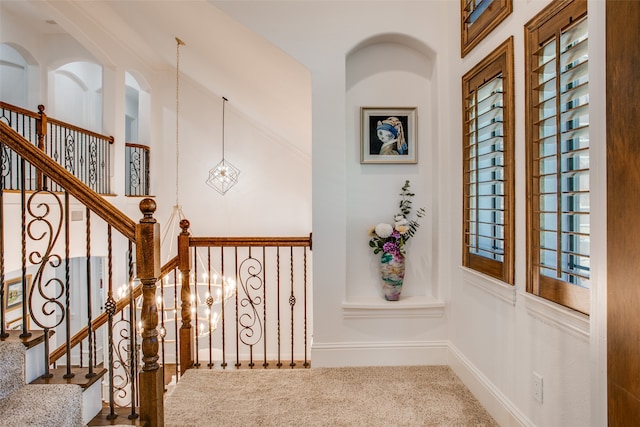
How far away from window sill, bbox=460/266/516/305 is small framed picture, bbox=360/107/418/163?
3.25 feet

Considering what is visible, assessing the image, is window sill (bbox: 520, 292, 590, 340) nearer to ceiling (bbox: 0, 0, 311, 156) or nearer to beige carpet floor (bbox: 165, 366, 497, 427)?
beige carpet floor (bbox: 165, 366, 497, 427)

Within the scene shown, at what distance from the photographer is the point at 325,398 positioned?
2.47 m

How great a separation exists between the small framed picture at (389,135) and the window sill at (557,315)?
4.78ft

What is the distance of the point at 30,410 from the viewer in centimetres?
151

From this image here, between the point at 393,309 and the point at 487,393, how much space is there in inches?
33.5

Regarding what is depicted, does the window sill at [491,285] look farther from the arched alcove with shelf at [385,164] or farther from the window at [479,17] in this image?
the window at [479,17]

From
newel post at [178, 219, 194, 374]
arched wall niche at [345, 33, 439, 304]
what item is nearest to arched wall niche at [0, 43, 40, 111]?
newel post at [178, 219, 194, 374]

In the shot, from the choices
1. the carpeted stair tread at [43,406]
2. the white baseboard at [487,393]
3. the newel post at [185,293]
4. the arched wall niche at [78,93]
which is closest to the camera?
the carpeted stair tread at [43,406]

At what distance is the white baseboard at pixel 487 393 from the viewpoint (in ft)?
6.62

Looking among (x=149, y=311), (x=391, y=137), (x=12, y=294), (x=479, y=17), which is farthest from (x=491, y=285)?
(x=12, y=294)

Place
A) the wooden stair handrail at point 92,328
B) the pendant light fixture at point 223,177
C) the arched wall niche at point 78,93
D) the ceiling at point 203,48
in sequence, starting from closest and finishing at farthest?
the wooden stair handrail at point 92,328 → the ceiling at point 203,48 → the pendant light fixture at point 223,177 → the arched wall niche at point 78,93

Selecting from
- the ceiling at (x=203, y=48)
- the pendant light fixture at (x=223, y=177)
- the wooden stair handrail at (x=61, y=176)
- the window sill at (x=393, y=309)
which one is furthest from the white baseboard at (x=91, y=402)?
the pendant light fixture at (x=223, y=177)

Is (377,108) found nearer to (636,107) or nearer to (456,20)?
(456,20)

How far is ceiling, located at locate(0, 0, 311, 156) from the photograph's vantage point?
3.28m
